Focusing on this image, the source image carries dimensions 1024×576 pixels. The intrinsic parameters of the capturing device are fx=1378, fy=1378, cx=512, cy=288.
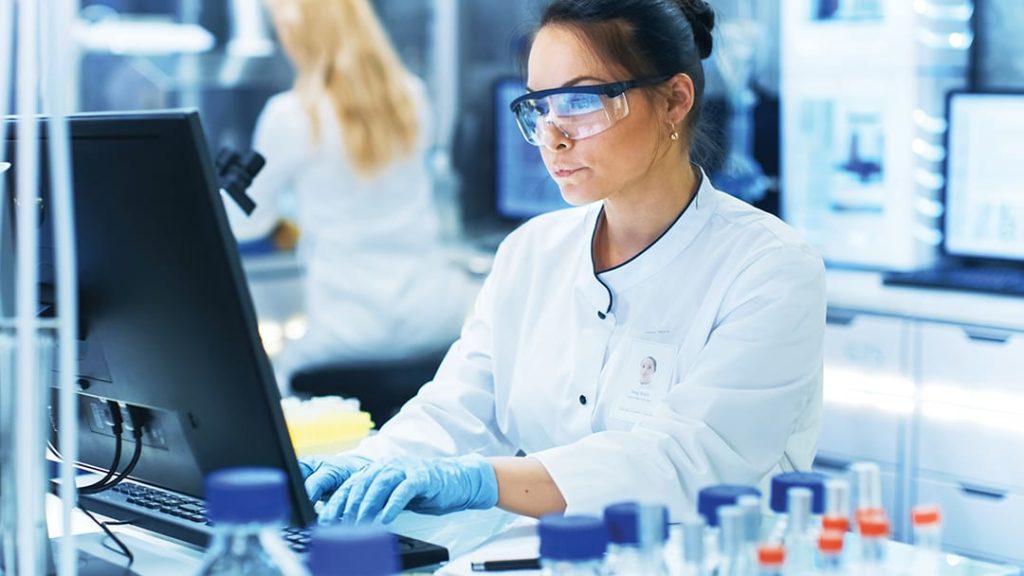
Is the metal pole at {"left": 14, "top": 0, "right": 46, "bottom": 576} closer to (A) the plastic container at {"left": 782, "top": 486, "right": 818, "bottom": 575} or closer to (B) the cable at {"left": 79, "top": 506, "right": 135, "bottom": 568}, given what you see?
(B) the cable at {"left": 79, "top": 506, "right": 135, "bottom": 568}

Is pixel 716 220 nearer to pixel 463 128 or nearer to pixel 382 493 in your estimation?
pixel 382 493

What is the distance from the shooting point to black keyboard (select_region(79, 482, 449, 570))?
136 cm

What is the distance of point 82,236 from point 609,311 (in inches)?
31.2

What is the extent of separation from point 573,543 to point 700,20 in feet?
3.64

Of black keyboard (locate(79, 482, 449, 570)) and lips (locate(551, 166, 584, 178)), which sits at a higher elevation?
lips (locate(551, 166, 584, 178))

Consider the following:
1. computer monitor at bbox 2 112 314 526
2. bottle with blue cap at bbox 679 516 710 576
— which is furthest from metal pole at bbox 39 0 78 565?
bottle with blue cap at bbox 679 516 710 576

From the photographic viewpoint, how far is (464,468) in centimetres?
157

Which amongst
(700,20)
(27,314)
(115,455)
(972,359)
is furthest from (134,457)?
(972,359)

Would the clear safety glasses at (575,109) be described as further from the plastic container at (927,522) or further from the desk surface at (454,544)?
the plastic container at (927,522)

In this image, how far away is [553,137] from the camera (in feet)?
5.83

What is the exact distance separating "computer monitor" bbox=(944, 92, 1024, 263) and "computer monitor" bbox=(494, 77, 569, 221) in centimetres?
127

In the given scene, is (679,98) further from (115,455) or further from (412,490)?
(115,455)

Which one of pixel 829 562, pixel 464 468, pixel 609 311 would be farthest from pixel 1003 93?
pixel 829 562

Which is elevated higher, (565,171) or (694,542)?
(565,171)
